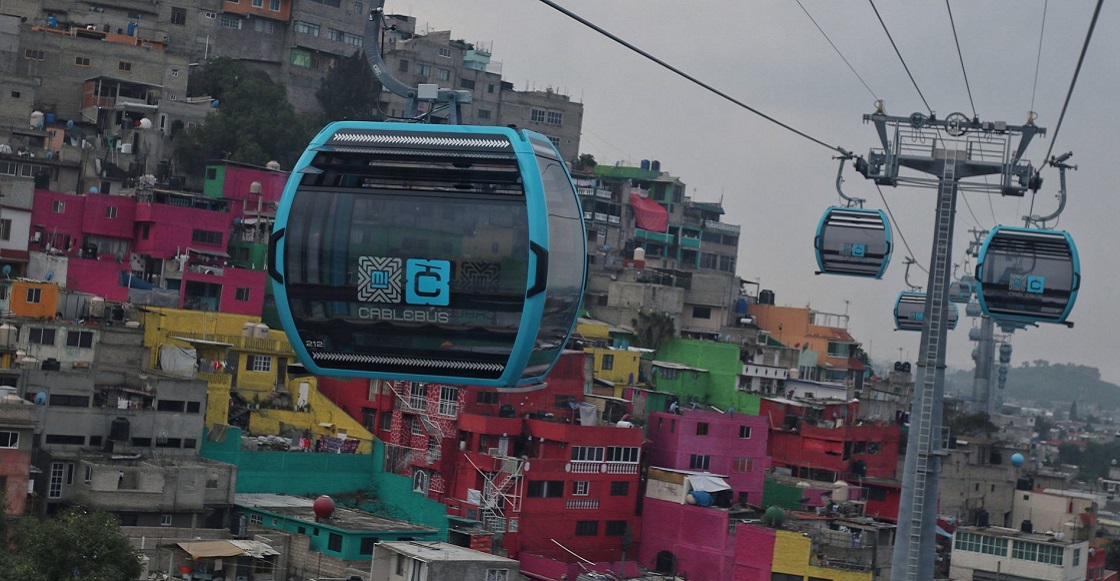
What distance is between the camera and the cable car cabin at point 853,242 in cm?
2317

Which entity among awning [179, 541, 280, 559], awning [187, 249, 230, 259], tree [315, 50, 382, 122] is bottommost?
awning [179, 541, 280, 559]

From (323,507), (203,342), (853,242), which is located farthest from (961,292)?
(853,242)

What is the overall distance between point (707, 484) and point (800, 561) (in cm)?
442

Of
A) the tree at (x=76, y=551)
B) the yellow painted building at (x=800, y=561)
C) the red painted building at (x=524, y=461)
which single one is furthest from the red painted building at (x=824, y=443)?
the tree at (x=76, y=551)

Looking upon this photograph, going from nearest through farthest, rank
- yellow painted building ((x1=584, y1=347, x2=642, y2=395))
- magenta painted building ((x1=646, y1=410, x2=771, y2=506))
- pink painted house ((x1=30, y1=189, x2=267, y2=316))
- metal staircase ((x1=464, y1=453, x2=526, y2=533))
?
metal staircase ((x1=464, y1=453, x2=526, y2=533)), magenta painted building ((x1=646, y1=410, x2=771, y2=506)), pink painted house ((x1=30, y1=189, x2=267, y2=316)), yellow painted building ((x1=584, y1=347, x2=642, y2=395))

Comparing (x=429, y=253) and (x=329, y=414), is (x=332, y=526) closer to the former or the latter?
(x=329, y=414)

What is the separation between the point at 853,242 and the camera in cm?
2320

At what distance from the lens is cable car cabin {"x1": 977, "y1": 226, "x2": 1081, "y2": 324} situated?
21.8m

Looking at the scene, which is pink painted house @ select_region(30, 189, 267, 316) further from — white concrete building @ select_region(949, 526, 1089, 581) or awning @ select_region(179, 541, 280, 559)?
white concrete building @ select_region(949, 526, 1089, 581)

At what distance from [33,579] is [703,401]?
2982cm

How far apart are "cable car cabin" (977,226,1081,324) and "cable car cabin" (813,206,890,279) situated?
1.58 meters

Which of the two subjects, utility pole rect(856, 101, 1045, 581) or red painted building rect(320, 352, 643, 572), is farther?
red painted building rect(320, 352, 643, 572)

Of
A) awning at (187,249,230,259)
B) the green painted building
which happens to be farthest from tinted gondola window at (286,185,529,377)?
the green painted building

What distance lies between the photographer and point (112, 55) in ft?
178
